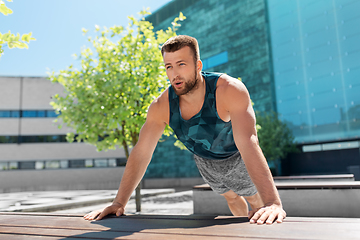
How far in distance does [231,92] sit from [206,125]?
0.40 metres

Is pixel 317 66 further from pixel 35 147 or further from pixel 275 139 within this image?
pixel 35 147

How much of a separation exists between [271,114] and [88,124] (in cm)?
2067

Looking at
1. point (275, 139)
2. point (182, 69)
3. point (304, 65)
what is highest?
point (304, 65)

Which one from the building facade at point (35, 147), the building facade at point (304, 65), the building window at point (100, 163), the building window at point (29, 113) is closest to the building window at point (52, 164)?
→ the building facade at point (35, 147)

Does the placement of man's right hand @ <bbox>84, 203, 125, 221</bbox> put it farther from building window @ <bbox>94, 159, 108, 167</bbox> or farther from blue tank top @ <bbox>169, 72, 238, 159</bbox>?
building window @ <bbox>94, 159, 108, 167</bbox>

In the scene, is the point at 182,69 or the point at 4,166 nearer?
the point at 182,69

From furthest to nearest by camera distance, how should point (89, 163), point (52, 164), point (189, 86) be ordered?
1. point (89, 163)
2. point (52, 164)
3. point (189, 86)

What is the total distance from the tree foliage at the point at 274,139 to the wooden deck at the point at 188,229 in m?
23.1

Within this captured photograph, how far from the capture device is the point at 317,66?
24.1m

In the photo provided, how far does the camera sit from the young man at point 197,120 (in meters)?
1.83

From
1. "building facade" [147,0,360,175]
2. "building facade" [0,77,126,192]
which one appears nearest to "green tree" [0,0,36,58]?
"building facade" [147,0,360,175]

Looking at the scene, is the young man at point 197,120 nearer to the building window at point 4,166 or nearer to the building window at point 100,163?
the building window at point 100,163

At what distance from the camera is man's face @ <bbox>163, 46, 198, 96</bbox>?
2055 mm

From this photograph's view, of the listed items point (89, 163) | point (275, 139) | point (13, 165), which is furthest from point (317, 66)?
point (13, 165)
